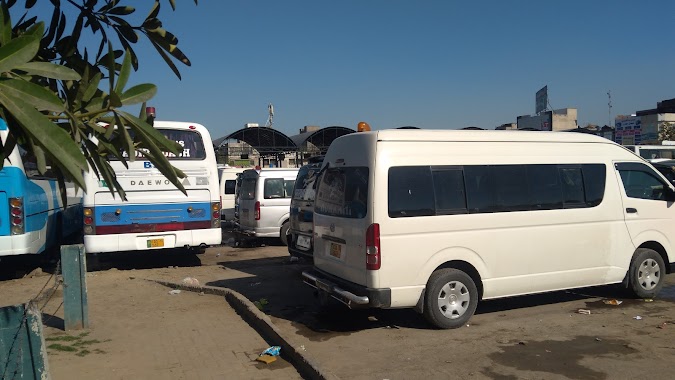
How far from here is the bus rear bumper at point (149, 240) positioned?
10641mm

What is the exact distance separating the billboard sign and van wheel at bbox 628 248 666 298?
39.0 metres

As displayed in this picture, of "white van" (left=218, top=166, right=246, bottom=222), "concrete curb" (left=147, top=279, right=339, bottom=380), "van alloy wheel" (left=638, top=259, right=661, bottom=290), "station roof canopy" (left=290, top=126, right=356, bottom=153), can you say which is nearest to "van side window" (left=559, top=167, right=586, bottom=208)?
"van alloy wheel" (left=638, top=259, right=661, bottom=290)

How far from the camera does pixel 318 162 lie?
11188 mm

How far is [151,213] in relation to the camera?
432 inches

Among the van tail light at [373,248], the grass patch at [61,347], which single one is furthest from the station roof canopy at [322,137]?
the grass patch at [61,347]

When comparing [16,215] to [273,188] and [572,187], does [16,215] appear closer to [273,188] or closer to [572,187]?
[273,188]

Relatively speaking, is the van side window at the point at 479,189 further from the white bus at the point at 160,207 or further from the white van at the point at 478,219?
the white bus at the point at 160,207

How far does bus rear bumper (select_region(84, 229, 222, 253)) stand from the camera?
34.9 ft

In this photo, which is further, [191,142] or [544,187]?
[191,142]

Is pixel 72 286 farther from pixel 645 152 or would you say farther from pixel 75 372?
pixel 645 152

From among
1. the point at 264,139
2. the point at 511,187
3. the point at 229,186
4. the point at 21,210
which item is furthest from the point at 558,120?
the point at 21,210

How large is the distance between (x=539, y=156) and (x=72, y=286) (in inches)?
243

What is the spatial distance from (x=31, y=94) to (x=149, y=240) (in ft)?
31.6

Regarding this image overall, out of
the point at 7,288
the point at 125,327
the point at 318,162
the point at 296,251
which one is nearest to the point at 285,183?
the point at 318,162
